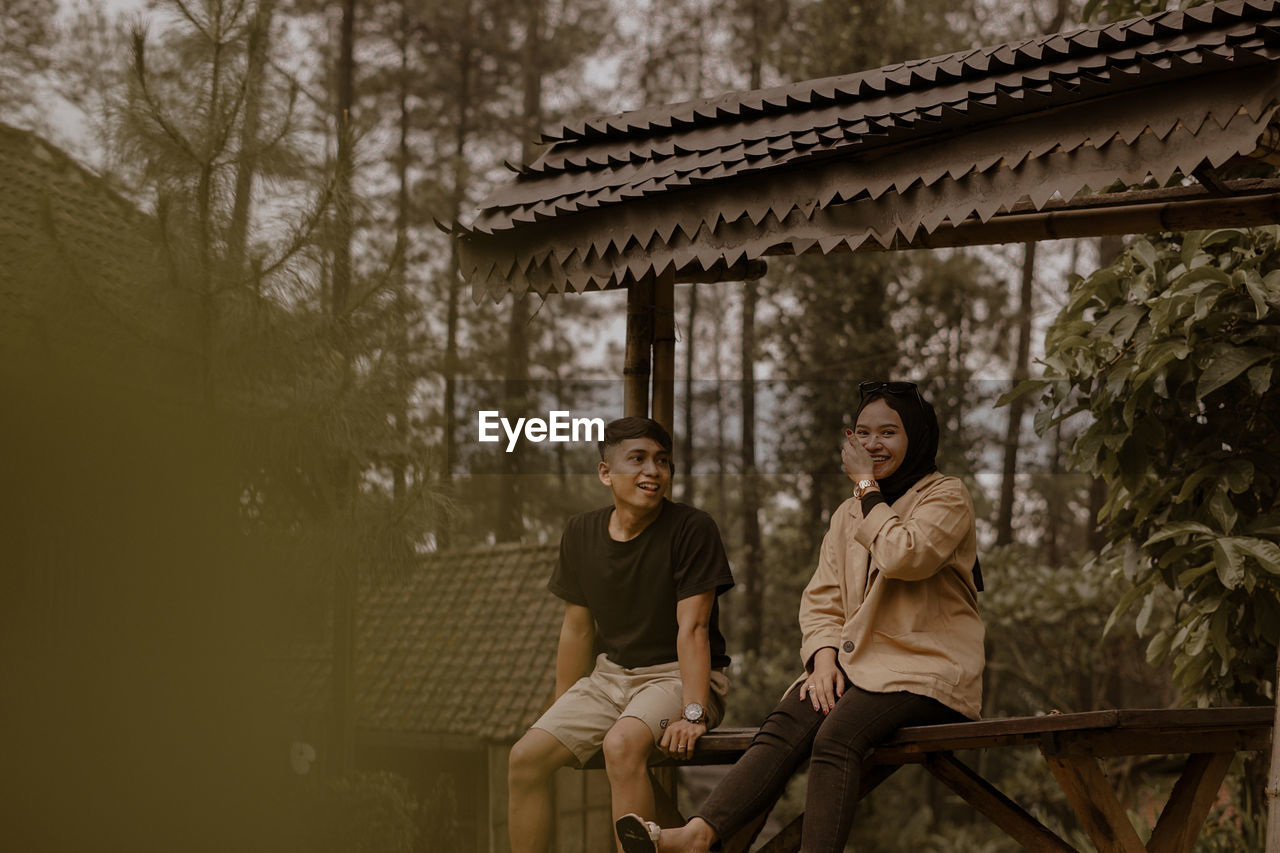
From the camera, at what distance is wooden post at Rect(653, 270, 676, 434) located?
4.77 meters

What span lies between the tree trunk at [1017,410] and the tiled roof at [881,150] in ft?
47.5

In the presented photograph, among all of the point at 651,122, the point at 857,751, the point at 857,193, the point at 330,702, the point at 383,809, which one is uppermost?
the point at 651,122

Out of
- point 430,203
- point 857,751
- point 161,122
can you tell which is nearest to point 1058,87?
point 857,751

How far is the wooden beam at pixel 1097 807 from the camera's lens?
12.1ft

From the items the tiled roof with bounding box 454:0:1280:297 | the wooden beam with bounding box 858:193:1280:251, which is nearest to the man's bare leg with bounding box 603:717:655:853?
the tiled roof with bounding box 454:0:1280:297

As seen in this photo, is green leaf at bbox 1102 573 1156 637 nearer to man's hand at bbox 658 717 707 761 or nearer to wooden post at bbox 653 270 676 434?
wooden post at bbox 653 270 676 434

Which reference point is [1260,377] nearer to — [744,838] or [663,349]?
[663,349]

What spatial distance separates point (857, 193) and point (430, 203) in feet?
50.4

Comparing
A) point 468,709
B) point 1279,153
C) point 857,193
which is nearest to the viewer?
point 1279,153

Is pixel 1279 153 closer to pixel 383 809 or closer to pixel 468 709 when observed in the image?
pixel 383 809

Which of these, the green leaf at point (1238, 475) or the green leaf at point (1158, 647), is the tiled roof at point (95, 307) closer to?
the green leaf at point (1158, 647)

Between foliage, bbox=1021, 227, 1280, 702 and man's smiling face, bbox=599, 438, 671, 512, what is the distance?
6.05 ft

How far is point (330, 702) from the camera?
11016 mm

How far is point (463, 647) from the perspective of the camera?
14.0m
